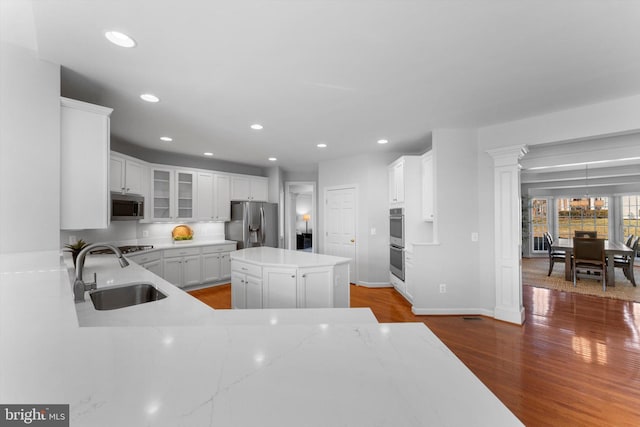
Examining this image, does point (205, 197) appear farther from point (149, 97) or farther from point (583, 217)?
point (583, 217)

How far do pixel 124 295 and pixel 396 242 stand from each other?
374 cm

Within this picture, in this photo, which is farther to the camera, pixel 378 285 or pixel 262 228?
pixel 262 228

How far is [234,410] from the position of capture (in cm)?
46

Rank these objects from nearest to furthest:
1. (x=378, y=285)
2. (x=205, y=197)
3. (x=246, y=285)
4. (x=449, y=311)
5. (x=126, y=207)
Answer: (x=246, y=285)
(x=449, y=311)
(x=126, y=207)
(x=378, y=285)
(x=205, y=197)

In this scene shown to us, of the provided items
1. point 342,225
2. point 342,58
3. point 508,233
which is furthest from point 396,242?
point 342,58

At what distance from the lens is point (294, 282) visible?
2734 millimetres

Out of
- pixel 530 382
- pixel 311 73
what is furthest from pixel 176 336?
pixel 530 382

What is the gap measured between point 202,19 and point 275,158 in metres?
3.79

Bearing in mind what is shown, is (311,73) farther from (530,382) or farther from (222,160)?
(222,160)

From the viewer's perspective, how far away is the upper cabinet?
18.6 feet

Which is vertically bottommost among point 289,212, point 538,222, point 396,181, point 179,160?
point 538,222

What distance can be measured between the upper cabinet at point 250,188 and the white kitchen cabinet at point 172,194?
2.80 feet

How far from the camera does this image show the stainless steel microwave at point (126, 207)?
146 inches

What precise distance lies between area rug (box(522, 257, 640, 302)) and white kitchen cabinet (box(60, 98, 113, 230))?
6.90 meters
